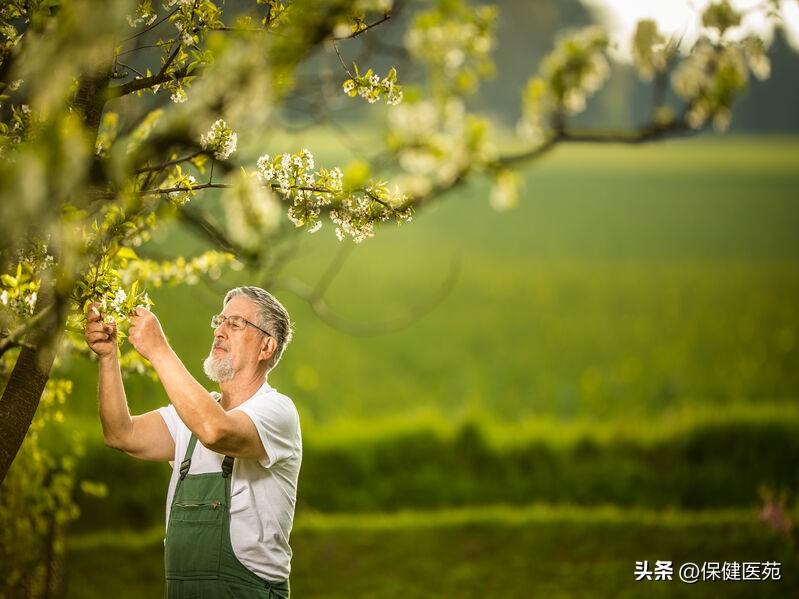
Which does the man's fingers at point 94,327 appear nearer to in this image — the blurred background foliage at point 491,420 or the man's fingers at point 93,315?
the man's fingers at point 93,315

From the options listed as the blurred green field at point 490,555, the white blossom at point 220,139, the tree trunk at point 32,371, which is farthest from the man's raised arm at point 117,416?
the blurred green field at point 490,555

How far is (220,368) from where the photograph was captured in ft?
9.04

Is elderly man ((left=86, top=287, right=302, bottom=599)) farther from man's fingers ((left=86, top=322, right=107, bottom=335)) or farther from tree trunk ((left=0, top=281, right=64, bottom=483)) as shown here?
tree trunk ((left=0, top=281, right=64, bottom=483))

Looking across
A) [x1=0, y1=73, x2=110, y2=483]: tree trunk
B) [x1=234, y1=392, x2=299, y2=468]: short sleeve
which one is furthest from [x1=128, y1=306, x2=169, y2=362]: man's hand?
[x1=234, y1=392, x2=299, y2=468]: short sleeve

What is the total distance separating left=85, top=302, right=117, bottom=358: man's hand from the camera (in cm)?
234

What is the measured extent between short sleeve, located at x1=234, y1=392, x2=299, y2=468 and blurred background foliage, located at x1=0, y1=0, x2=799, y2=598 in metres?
0.92

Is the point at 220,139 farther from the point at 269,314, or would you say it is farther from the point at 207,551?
the point at 207,551

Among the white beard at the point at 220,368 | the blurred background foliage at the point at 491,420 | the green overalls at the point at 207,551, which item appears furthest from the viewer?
the blurred background foliage at the point at 491,420

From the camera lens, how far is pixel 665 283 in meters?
21.0

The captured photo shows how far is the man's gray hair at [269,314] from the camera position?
2.77 metres

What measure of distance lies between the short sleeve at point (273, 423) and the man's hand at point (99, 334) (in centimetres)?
39

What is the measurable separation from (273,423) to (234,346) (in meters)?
0.31

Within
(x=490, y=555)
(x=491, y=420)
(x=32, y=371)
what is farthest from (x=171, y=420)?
(x=491, y=420)

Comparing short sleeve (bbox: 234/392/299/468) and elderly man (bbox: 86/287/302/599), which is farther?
short sleeve (bbox: 234/392/299/468)
